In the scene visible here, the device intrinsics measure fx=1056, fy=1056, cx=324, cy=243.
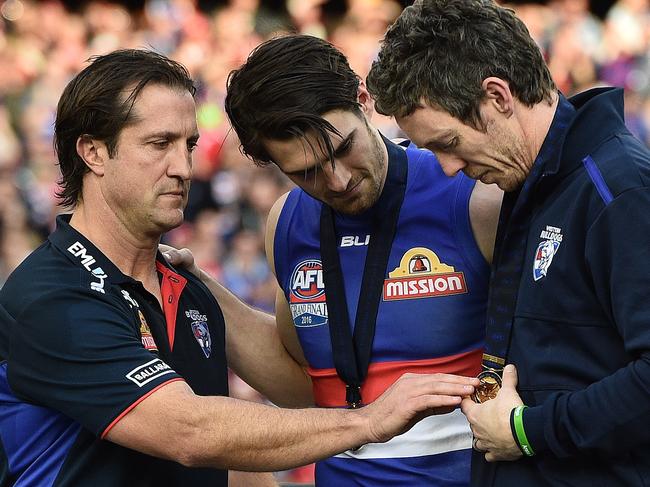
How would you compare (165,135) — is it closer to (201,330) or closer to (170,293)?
(170,293)

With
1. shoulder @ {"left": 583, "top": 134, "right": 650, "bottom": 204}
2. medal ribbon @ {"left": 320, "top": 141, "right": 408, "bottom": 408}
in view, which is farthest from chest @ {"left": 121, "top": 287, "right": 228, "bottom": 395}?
shoulder @ {"left": 583, "top": 134, "right": 650, "bottom": 204}

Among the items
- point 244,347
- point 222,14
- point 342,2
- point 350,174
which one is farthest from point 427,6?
point 342,2

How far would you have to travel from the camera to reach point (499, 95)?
8.80ft

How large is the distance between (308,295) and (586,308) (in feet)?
3.45

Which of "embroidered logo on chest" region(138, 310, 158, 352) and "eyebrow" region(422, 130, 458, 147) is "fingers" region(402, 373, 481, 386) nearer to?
"eyebrow" region(422, 130, 458, 147)

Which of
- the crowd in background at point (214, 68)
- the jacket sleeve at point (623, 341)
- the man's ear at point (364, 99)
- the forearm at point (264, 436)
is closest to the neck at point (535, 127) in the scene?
the jacket sleeve at point (623, 341)

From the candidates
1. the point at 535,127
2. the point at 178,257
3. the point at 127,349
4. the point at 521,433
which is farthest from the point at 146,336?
the point at 535,127

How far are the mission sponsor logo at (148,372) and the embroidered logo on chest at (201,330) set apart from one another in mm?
364

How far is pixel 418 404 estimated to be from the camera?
109 inches

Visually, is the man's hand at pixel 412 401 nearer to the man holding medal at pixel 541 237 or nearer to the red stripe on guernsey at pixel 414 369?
the man holding medal at pixel 541 237

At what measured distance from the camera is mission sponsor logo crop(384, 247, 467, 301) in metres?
3.14

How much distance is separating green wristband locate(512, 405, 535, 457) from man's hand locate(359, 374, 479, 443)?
19cm

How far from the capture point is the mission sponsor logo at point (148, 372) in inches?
110

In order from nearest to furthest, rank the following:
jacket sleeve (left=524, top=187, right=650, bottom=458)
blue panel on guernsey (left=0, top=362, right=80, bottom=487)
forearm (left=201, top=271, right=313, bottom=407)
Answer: jacket sleeve (left=524, top=187, right=650, bottom=458), blue panel on guernsey (left=0, top=362, right=80, bottom=487), forearm (left=201, top=271, right=313, bottom=407)
